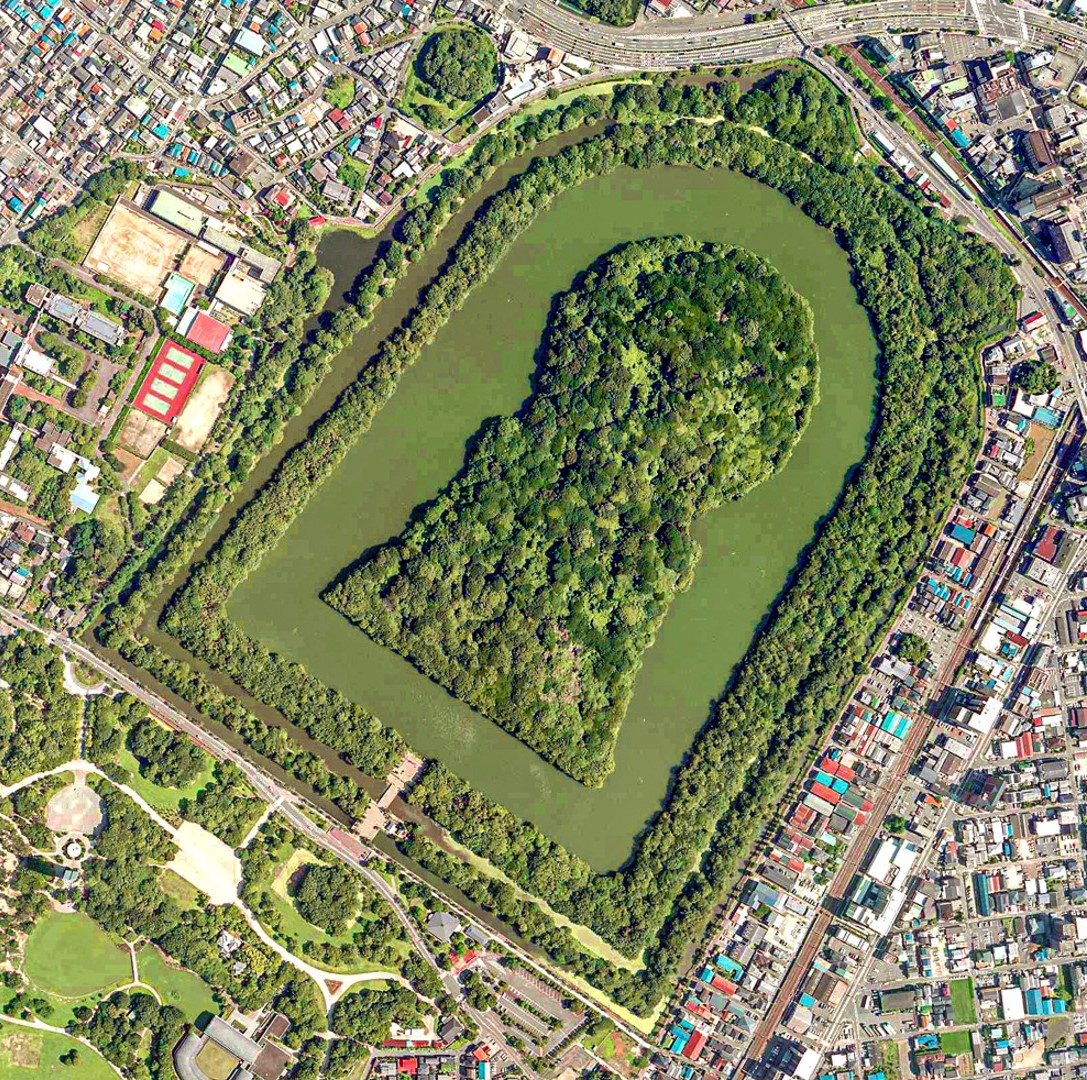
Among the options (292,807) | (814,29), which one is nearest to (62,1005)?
(292,807)

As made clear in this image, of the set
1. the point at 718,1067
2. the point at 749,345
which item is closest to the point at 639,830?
the point at 718,1067

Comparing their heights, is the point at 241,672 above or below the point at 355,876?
above

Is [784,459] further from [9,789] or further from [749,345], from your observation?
[9,789]

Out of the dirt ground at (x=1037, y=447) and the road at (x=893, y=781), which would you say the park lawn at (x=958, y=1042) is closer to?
the road at (x=893, y=781)

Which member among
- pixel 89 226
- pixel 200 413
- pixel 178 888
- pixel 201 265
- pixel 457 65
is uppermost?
pixel 457 65

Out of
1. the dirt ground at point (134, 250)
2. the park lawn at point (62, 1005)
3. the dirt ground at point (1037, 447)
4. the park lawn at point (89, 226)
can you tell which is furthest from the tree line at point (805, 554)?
the park lawn at point (62, 1005)

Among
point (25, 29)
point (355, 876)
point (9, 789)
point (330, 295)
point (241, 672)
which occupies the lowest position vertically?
point (9, 789)

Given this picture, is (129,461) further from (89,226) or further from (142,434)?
(89,226)
